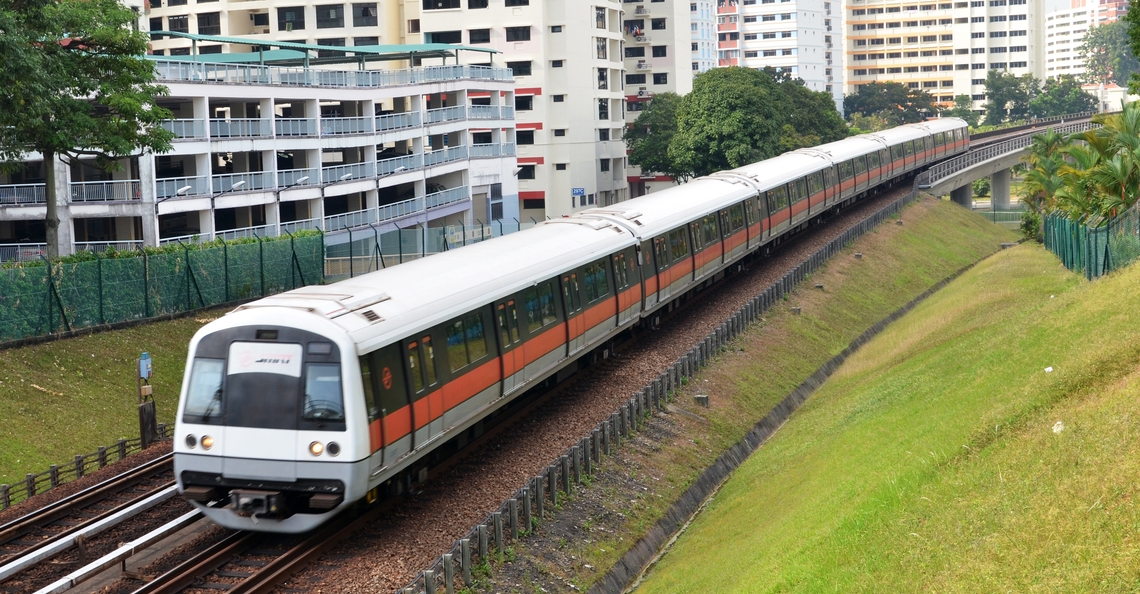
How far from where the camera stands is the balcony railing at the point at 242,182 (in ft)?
135

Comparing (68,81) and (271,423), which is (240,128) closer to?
(68,81)

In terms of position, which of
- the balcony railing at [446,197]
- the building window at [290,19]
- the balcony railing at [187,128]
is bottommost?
the balcony railing at [446,197]

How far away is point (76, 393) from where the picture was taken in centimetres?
2456

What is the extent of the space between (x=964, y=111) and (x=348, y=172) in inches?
4249

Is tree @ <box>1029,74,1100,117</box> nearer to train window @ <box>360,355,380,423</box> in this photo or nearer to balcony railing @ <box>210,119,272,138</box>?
balcony railing @ <box>210,119,272,138</box>

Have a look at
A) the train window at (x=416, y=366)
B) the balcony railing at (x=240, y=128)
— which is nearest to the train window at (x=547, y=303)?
the train window at (x=416, y=366)

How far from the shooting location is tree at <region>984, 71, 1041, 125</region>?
137 metres

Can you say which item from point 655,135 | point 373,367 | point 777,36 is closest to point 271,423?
point 373,367

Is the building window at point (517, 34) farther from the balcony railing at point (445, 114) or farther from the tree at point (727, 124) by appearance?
the balcony railing at point (445, 114)

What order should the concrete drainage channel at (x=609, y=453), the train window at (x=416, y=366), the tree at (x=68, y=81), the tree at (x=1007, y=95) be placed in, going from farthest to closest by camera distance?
the tree at (x=1007, y=95), the tree at (x=68, y=81), the train window at (x=416, y=366), the concrete drainage channel at (x=609, y=453)

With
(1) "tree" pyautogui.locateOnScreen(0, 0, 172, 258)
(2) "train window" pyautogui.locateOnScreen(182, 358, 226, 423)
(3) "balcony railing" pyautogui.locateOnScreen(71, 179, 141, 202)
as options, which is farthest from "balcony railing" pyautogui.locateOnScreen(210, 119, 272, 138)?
(2) "train window" pyautogui.locateOnScreen(182, 358, 226, 423)

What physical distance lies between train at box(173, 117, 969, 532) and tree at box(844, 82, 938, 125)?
113453 mm

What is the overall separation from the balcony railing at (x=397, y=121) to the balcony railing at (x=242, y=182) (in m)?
9.42

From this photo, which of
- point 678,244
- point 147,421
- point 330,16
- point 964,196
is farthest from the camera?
point 330,16
